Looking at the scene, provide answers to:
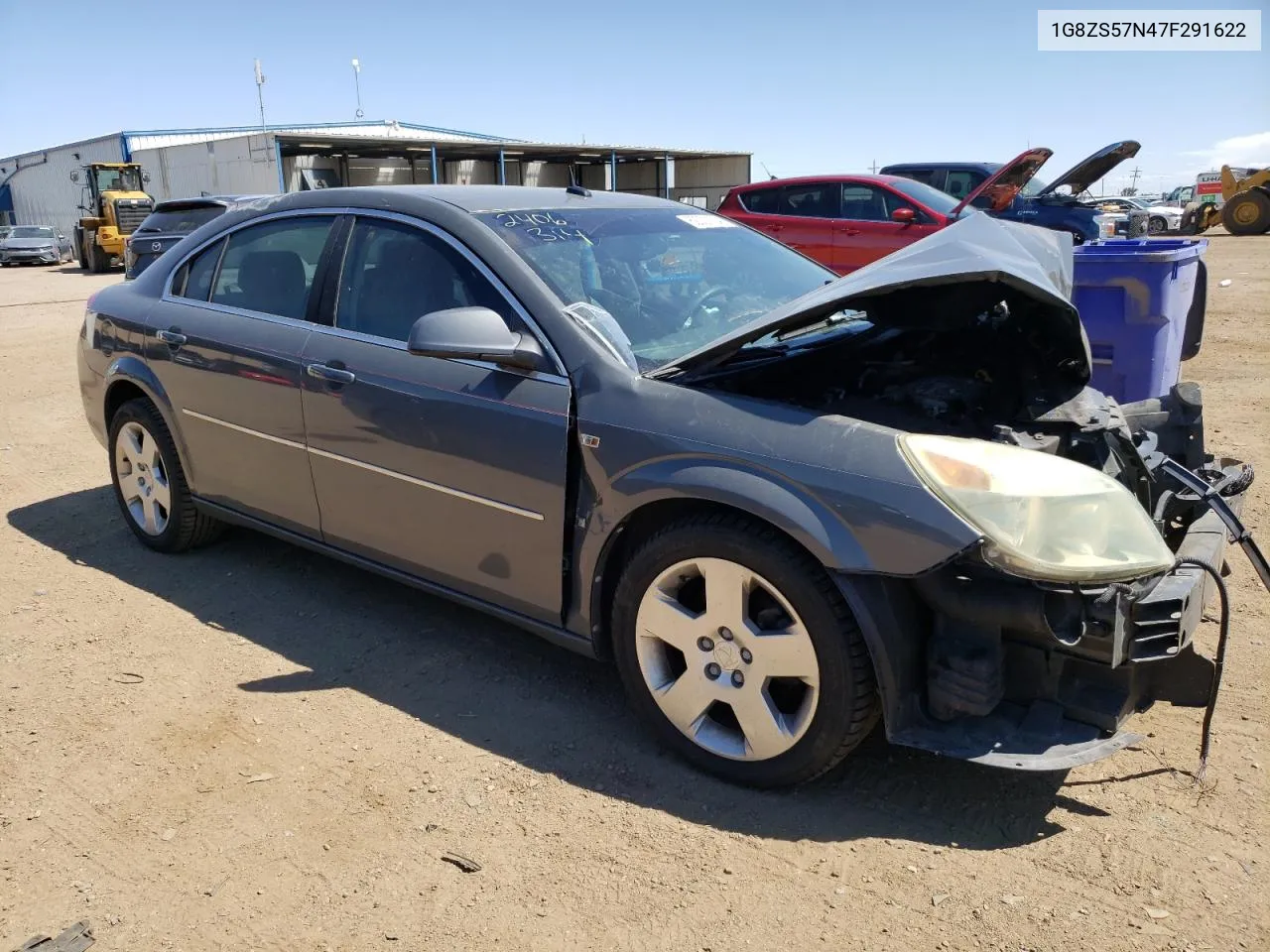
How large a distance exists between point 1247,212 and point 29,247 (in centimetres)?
3967

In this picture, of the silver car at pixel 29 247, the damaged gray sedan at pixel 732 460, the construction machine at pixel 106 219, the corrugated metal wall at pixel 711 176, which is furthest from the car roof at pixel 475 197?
the corrugated metal wall at pixel 711 176

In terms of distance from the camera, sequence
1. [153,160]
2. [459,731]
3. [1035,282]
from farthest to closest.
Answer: [153,160] < [459,731] < [1035,282]

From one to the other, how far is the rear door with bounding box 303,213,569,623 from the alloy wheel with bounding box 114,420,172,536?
1325 mm

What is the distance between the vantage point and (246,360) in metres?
3.85

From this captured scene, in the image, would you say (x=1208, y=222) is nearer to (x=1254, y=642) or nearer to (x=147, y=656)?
(x=1254, y=642)

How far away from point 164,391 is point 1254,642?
4.54 metres

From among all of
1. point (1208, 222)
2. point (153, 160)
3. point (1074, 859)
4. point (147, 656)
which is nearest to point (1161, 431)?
point (1074, 859)

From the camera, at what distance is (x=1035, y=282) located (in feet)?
8.48

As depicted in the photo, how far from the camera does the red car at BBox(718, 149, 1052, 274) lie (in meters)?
10.8

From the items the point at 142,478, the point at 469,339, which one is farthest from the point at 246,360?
the point at 469,339

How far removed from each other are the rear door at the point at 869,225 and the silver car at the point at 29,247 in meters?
32.8

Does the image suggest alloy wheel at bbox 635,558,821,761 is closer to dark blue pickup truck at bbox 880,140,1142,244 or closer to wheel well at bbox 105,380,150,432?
wheel well at bbox 105,380,150,432

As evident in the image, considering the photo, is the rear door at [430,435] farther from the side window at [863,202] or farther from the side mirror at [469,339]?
the side window at [863,202]

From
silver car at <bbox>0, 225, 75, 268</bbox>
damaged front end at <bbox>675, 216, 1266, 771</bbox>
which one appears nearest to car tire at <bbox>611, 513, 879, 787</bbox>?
damaged front end at <bbox>675, 216, 1266, 771</bbox>
